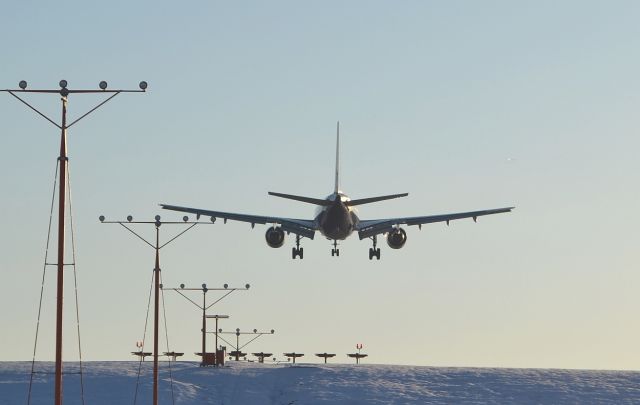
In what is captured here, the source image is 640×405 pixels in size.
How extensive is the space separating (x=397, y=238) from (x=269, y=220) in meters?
11.2

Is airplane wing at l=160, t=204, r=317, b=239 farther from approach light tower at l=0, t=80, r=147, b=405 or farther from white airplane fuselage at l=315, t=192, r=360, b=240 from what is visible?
approach light tower at l=0, t=80, r=147, b=405

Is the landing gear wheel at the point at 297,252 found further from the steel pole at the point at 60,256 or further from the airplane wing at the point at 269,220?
the steel pole at the point at 60,256

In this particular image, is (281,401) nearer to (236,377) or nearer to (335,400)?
(335,400)

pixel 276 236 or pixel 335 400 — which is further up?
pixel 276 236

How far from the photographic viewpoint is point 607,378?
6521 inches

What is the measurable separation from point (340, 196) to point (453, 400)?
45.5m

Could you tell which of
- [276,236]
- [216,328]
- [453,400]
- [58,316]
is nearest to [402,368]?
[216,328]

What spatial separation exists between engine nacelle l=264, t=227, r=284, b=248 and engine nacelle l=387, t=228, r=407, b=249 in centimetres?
855

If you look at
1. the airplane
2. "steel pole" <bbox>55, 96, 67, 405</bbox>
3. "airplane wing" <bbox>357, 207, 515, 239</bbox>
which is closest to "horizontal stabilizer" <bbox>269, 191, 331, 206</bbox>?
the airplane

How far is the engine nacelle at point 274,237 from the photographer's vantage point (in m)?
110

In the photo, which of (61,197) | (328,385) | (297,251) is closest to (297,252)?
(297,251)

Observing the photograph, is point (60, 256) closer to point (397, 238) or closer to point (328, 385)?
point (397, 238)

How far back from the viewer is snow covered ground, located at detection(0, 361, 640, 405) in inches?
5531

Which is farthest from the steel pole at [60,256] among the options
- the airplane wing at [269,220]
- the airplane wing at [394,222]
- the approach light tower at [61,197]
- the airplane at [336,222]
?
the airplane wing at [394,222]
